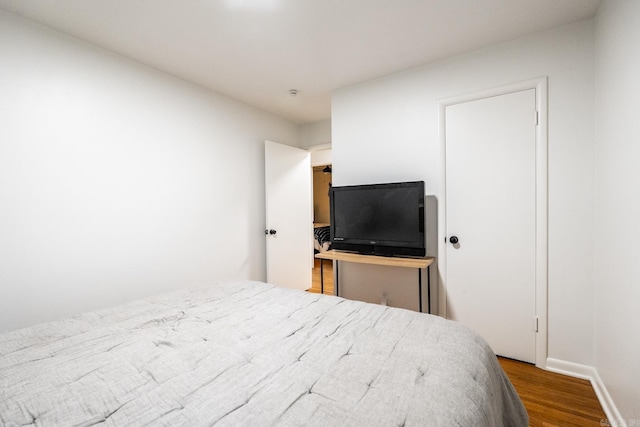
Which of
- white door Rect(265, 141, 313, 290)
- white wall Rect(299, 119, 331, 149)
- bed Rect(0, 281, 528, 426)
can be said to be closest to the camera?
bed Rect(0, 281, 528, 426)

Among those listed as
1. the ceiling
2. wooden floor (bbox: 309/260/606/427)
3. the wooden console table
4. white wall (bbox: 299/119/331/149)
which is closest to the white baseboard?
wooden floor (bbox: 309/260/606/427)

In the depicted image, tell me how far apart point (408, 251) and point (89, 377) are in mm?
2271

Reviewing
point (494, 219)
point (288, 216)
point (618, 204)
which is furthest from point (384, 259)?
point (288, 216)

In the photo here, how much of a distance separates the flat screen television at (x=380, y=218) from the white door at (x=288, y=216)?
1.01 meters

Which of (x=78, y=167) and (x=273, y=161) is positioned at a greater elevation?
(x=273, y=161)

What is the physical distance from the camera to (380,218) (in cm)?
267

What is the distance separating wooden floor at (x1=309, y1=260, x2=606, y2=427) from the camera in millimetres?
1616

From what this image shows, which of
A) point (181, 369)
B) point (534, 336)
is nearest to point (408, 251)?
point (534, 336)

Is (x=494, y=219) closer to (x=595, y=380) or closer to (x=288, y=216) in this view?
(x=595, y=380)

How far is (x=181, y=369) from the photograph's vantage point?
0.99 metres

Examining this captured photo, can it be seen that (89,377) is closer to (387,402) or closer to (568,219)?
(387,402)

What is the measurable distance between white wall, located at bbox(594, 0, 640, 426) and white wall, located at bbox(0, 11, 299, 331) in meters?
3.15

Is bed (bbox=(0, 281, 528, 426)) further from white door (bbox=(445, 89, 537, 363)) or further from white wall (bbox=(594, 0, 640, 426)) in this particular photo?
white door (bbox=(445, 89, 537, 363))

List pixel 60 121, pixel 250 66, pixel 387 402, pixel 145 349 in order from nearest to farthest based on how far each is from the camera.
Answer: pixel 387 402 < pixel 145 349 < pixel 60 121 < pixel 250 66
